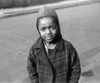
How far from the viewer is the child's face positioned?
1.81m

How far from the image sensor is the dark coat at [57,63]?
6.17ft

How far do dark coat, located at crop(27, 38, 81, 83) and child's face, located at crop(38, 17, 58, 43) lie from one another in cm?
9

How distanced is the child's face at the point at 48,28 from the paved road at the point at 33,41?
2.32 meters

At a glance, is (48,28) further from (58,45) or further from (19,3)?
(19,3)

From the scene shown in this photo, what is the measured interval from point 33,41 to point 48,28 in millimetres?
4590

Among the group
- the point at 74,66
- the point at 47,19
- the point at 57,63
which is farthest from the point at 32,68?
the point at 47,19

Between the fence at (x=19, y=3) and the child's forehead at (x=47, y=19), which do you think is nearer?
the child's forehead at (x=47, y=19)

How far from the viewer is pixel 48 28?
1831 mm

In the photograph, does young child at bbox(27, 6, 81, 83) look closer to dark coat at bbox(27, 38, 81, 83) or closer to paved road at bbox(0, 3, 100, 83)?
dark coat at bbox(27, 38, 81, 83)

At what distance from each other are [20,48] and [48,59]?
13.3 feet

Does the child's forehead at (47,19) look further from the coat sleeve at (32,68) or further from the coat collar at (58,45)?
the coat sleeve at (32,68)

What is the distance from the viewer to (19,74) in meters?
4.42

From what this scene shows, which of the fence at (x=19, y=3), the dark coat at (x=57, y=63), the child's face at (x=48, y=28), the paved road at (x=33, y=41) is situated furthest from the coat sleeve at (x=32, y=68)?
the fence at (x=19, y=3)

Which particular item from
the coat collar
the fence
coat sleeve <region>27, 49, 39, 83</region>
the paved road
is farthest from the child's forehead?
the fence
